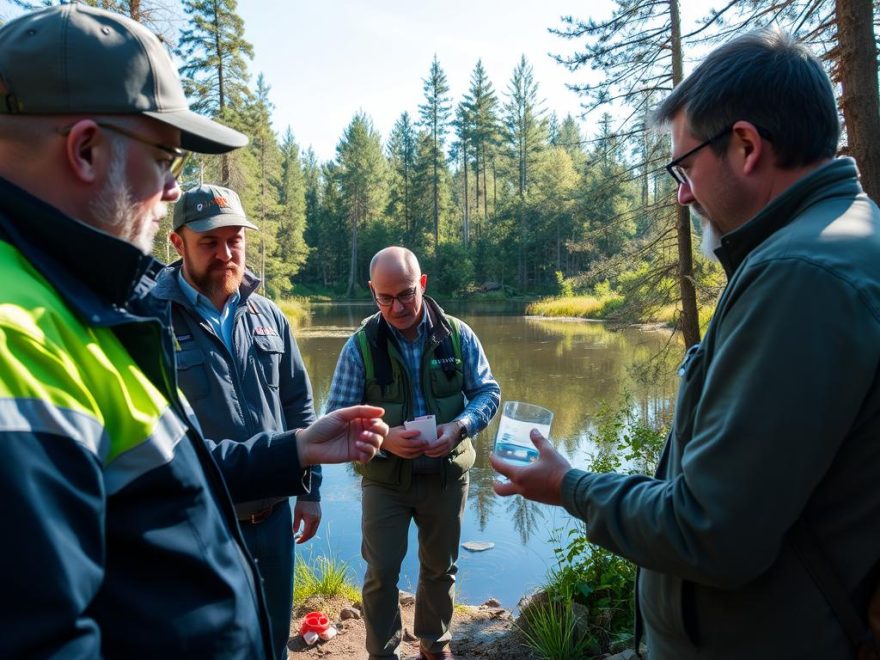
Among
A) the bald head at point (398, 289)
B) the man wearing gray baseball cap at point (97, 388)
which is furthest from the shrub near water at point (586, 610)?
the man wearing gray baseball cap at point (97, 388)

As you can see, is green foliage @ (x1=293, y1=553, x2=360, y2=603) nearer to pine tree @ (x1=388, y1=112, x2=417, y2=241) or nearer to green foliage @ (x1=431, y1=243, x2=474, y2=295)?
green foliage @ (x1=431, y1=243, x2=474, y2=295)

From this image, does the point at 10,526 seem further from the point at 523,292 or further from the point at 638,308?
the point at 523,292

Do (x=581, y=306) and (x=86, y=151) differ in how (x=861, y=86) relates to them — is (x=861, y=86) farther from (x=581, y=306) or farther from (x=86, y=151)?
(x=581, y=306)

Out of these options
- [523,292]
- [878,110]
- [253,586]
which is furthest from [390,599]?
[523,292]

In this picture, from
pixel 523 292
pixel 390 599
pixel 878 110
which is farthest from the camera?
pixel 523 292

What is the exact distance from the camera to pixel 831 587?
4.40 feet

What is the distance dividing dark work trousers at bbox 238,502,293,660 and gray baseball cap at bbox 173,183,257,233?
143 cm

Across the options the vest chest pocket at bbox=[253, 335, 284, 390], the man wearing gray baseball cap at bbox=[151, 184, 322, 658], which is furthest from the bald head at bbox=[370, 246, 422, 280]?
the vest chest pocket at bbox=[253, 335, 284, 390]

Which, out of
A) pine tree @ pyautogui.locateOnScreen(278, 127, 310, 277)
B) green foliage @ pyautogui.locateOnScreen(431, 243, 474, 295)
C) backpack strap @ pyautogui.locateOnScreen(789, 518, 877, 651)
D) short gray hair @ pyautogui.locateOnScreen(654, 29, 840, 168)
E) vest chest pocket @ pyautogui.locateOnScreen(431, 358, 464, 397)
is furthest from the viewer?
pine tree @ pyautogui.locateOnScreen(278, 127, 310, 277)

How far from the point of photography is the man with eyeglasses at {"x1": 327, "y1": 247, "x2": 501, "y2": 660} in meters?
3.70

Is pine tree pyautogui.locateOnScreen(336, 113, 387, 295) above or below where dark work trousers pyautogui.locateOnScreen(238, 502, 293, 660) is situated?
above

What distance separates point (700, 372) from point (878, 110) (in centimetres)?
388

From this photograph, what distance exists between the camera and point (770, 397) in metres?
1.25

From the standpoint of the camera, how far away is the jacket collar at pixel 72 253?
3.63ft
